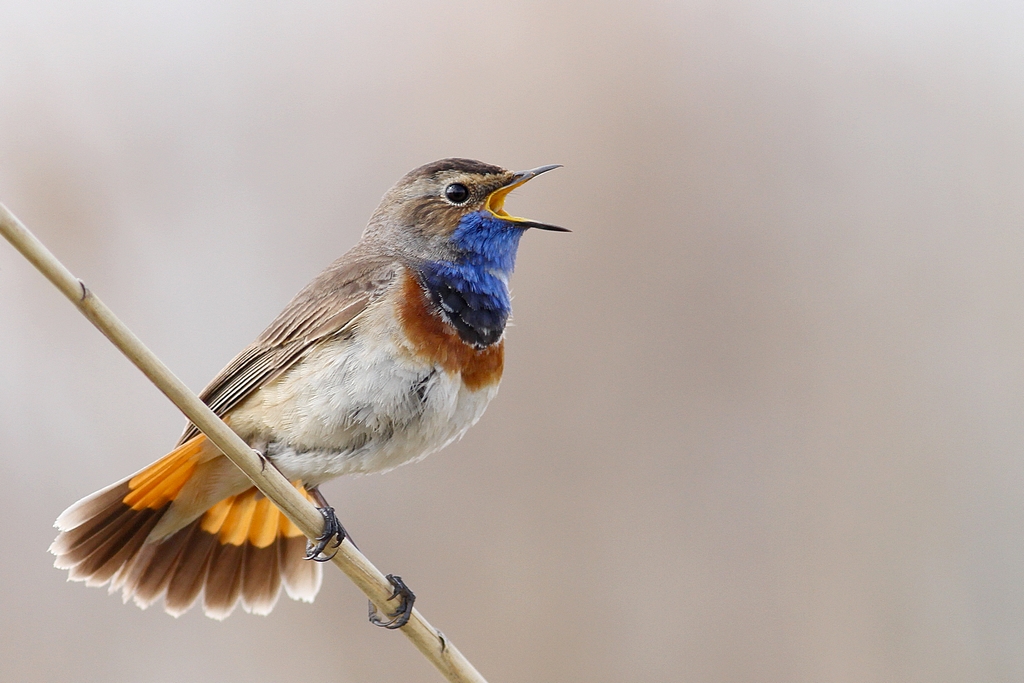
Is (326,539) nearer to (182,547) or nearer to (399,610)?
(399,610)

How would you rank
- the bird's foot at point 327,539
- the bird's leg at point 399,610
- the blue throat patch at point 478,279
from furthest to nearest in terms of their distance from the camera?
the blue throat patch at point 478,279 → the bird's leg at point 399,610 → the bird's foot at point 327,539

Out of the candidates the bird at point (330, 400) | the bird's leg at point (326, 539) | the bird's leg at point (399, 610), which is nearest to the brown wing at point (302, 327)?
the bird at point (330, 400)

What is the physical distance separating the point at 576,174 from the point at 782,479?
2.04m

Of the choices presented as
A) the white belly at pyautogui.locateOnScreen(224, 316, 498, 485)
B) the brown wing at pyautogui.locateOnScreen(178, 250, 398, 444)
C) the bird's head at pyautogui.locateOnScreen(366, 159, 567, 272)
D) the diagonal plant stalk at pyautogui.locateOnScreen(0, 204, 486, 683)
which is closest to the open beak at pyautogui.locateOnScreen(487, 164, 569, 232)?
the bird's head at pyautogui.locateOnScreen(366, 159, 567, 272)

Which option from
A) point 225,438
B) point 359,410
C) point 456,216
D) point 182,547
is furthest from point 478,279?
point 182,547

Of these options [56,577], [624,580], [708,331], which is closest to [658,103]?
[708,331]

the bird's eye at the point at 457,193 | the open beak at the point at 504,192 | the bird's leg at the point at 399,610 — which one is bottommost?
the bird's leg at the point at 399,610

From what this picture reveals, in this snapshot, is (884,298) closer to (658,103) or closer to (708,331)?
(708,331)

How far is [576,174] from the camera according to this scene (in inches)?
212

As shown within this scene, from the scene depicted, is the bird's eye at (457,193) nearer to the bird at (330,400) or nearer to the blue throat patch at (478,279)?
the bird at (330,400)

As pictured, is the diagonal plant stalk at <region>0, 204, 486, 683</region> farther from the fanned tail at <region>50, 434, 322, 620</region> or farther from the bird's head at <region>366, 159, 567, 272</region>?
the bird's head at <region>366, 159, 567, 272</region>

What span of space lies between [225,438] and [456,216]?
1601mm

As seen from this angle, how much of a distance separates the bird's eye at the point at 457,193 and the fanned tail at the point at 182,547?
3.69ft

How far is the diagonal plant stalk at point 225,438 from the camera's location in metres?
1.52
